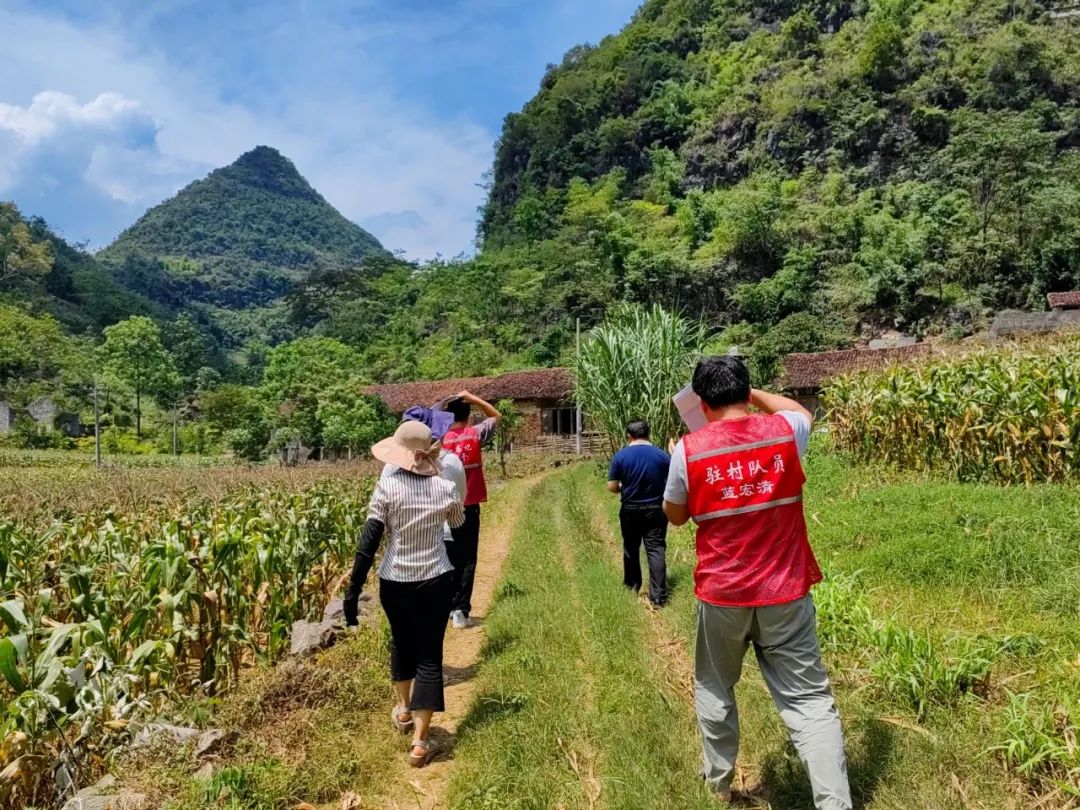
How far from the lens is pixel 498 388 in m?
32.4

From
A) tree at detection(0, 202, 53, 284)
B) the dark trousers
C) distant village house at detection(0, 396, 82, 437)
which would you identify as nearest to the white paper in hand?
the dark trousers

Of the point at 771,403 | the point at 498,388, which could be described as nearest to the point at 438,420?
the point at 771,403

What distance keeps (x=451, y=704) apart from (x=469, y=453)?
2.22m

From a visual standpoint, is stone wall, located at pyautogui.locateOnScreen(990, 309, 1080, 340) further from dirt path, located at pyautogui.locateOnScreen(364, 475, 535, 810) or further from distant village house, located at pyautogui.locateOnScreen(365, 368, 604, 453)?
dirt path, located at pyautogui.locateOnScreen(364, 475, 535, 810)

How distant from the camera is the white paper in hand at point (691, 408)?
10.8ft

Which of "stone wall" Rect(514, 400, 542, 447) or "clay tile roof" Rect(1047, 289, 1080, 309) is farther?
"stone wall" Rect(514, 400, 542, 447)

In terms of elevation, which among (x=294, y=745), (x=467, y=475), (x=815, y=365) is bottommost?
(x=294, y=745)

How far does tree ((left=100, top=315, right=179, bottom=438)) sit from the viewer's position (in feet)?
154

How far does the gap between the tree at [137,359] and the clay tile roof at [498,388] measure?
20.9m

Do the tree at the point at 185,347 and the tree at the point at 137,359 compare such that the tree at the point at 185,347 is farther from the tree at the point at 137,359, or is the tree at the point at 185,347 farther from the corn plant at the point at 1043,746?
the corn plant at the point at 1043,746

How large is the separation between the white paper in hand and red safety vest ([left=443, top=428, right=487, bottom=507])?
313 cm

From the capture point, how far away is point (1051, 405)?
325 inches

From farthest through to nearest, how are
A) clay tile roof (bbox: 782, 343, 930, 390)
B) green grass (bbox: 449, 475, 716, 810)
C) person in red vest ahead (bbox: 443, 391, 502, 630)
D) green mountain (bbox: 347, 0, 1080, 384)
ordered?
green mountain (bbox: 347, 0, 1080, 384) < clay tile roof (bbox: 782, 343, 930, 390) < person in red vest ahead (bbox: 443, 391, 502, 630) < green grass (bbox: 449, 475, 716, 810)

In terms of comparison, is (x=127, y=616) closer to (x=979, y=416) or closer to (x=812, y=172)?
(x=979, y=416)
